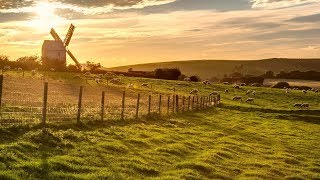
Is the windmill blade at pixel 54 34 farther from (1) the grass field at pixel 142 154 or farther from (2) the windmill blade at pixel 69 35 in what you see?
(1) the grass field at pixel 142 154

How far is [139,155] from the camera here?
69.4ft

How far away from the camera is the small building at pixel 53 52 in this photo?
121m

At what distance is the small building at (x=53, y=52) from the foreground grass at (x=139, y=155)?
9291 centimetres

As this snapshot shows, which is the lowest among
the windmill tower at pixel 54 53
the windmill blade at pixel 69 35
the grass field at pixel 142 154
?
the grass field at pixel 142 154

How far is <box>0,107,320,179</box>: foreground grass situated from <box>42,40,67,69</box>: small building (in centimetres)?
9291

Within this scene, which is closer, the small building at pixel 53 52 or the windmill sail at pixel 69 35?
the small building at pixel 53 52

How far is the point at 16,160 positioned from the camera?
16234 millimetres

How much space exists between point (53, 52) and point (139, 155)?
107168 mm

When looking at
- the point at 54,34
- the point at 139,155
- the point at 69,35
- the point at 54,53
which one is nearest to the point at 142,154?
the point at 139,155

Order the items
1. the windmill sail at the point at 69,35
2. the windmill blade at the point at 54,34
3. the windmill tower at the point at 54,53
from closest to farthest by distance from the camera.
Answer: the windmill tower at the point at 54,53 < the windmill sail at the point at 69,35 < the windmill blade at the point at 54,34

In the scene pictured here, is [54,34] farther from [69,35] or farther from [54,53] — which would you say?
[54,53]

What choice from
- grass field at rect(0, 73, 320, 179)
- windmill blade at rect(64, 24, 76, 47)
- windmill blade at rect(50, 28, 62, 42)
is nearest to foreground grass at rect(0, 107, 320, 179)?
grass field at rect(0, 73, 320, 179)

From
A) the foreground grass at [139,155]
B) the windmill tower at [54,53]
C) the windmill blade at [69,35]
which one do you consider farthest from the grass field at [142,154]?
the windmill blade at [69,35]

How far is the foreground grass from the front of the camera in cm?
1647
